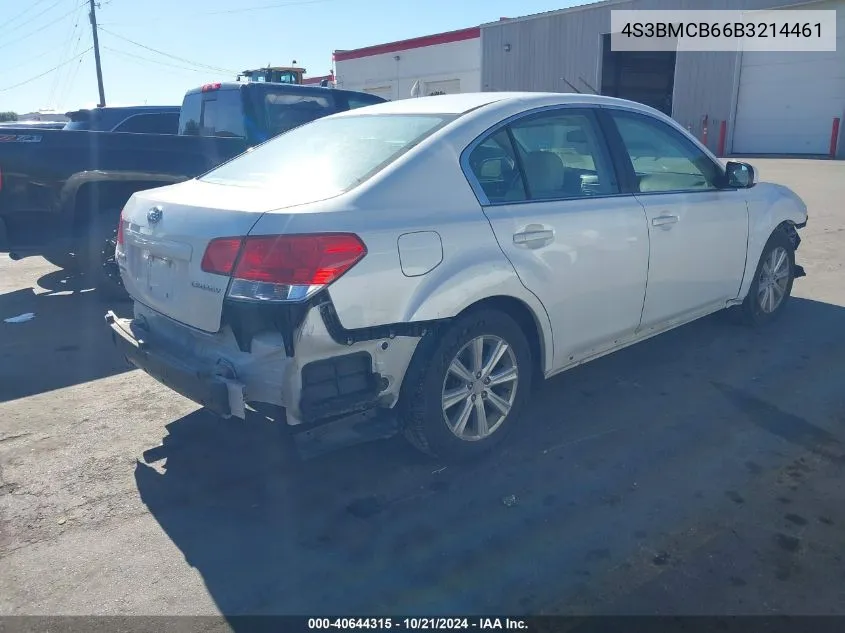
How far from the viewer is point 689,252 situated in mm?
4480

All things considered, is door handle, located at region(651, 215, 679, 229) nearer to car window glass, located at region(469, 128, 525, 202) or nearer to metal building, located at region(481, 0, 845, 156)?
car window glass, located at region(469, 128, 525, 202)

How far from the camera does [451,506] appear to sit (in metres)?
3.18

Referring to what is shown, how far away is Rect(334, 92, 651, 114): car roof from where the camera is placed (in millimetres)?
3732

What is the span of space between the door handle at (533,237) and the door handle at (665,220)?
917 mm

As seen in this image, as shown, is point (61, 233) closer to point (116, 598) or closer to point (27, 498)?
point (27, 498)

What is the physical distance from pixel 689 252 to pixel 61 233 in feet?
17.0

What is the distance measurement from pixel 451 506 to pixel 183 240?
1.70 meters

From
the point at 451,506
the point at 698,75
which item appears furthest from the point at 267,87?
the point at 698,75

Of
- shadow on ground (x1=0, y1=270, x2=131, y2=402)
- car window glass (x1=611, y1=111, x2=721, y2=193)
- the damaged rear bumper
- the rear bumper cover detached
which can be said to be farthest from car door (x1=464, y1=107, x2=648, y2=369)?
shadow on ground (x1=0, y1=270, x2=131, y2=402)

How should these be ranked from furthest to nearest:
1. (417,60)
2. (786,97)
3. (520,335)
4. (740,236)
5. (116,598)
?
(417,60)
(786,97)
(740,236)
(520,335)
(116,598)

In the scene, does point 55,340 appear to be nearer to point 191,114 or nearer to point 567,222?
point 191,114

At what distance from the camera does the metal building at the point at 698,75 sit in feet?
76.3

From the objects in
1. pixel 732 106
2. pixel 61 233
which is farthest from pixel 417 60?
pixel 61 233

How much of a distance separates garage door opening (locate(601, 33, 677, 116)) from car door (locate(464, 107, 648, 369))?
26527 millimetres
